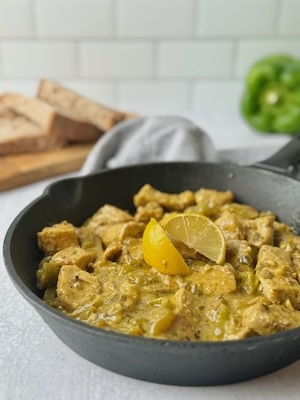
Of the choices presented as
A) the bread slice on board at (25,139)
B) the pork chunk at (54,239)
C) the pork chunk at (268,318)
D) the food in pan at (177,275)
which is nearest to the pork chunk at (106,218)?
the food in pan at (177,275)

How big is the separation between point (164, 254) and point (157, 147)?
3.26 ft

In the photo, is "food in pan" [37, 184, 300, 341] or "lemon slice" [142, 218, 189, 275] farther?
"lemon slice" [142, 218, 189, 275]

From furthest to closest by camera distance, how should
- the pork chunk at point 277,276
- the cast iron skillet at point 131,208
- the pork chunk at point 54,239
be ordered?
the pork chunk at point 54,239
the pork chunk at point 277,276
the cast iron skillet at point 131,208

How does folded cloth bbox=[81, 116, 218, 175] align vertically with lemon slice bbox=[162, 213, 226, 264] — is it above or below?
below

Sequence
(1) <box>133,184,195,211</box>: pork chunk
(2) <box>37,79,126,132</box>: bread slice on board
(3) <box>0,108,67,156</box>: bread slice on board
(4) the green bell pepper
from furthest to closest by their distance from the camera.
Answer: (4) the green bell pepper, (2) <box>37,79,126,132</box>: bread slice on board, (3) <box>0,108,67,156</box>: bread slice on board, (1) <box>133,184,195,211</box>: pork chunk

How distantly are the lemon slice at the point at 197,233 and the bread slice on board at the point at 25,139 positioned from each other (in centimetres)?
113

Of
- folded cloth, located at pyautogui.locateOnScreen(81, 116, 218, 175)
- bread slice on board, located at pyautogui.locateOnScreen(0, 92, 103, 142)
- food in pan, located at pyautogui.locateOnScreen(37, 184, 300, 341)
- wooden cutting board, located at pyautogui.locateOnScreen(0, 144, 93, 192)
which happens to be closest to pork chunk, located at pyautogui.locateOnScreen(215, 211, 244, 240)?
food in pan, located at pyautogui.locateOnScreen(37, 184, 300, 341)

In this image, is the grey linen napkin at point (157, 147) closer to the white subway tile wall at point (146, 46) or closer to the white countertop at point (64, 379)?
the white subway tile wall at point (146, 46)

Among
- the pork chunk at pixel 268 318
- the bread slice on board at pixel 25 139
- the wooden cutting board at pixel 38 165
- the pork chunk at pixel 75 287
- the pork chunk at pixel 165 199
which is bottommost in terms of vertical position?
the wooden cutting board at pixel 38 165

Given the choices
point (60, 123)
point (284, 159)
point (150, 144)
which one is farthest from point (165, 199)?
point (60, 123)

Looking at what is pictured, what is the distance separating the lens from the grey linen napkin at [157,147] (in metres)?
2.18

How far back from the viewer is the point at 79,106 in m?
2.66

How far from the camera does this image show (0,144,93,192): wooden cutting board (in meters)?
2.18

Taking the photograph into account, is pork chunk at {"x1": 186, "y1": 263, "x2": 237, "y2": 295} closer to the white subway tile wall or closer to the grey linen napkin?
the grey linen napkin
